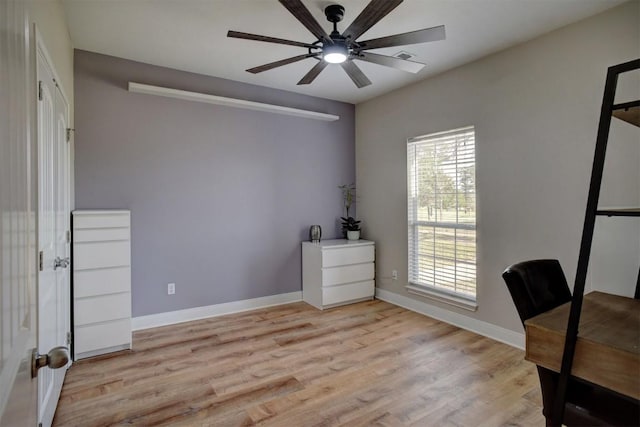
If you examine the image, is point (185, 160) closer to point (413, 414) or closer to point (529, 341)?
point (413, 414)

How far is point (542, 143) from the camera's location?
2869 mm

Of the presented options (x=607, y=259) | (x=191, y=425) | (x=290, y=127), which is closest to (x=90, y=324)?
(x=191, y=425)

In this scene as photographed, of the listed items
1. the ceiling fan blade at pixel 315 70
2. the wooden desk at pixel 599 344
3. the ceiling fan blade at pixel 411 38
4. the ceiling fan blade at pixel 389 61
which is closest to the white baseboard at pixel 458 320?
the wooden desk at pixel 599 344

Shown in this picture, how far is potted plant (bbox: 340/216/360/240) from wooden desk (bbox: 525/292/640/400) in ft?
11.2

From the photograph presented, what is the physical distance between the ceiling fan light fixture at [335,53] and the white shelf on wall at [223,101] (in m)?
1.71

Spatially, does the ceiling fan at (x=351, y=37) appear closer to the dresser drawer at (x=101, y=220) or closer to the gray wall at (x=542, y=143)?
the gray wall at (x=542, y=143)

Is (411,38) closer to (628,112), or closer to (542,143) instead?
(628,112)

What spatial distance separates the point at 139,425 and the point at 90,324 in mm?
1228

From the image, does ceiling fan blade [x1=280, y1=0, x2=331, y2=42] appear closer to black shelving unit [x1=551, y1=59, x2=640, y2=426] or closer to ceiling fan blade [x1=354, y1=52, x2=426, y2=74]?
Result: ceiling fan blade [x1=354, y1=52, x2=426, y2=74]

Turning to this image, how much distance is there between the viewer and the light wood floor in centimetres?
209

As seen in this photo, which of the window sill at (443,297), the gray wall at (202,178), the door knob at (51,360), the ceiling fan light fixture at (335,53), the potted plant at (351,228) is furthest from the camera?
the potted plant at (351,228)

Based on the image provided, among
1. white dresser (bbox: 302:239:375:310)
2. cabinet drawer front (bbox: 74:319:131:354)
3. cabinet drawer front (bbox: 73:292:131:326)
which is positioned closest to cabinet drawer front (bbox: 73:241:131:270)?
cabinet drawer front (bbox: 73:292:131:326)

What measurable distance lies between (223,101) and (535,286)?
343 centimetres

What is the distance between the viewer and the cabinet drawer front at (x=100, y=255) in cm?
277
